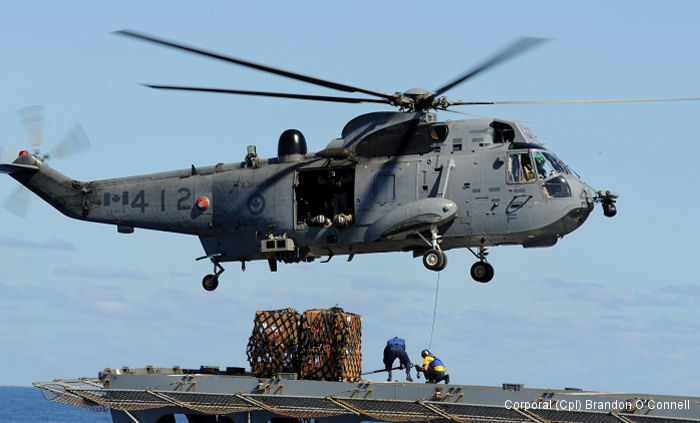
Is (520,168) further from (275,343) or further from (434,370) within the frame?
(275,343)

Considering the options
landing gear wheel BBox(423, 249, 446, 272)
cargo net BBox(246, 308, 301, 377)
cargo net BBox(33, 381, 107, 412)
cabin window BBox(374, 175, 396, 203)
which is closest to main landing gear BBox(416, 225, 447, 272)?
landing gear wheel BBox(423, 249, 446, 272)

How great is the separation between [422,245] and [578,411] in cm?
690

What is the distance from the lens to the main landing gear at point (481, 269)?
23.4 metres

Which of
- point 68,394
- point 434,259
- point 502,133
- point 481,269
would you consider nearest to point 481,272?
point 481,269

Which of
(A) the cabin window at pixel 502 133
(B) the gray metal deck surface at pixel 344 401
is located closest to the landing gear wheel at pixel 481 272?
(A) the cabin window at pixel 502 133

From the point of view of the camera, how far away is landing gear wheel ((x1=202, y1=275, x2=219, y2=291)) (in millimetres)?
25812

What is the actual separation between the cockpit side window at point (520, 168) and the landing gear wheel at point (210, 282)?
832 cm

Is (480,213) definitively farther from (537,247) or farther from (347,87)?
(347,87)

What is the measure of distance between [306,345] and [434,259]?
135 inches

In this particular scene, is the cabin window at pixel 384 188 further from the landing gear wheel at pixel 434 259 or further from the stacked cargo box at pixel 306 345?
the stacked cargo box at pixel 306 345

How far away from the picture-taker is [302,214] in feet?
79.1

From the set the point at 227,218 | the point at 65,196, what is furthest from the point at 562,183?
the point at 65,196

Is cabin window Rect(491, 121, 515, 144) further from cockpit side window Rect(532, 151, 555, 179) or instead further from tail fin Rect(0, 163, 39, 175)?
tail fin Rect(0, 163, 39, 175)

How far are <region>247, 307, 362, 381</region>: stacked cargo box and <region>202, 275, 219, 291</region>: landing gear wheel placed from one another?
386 cm
